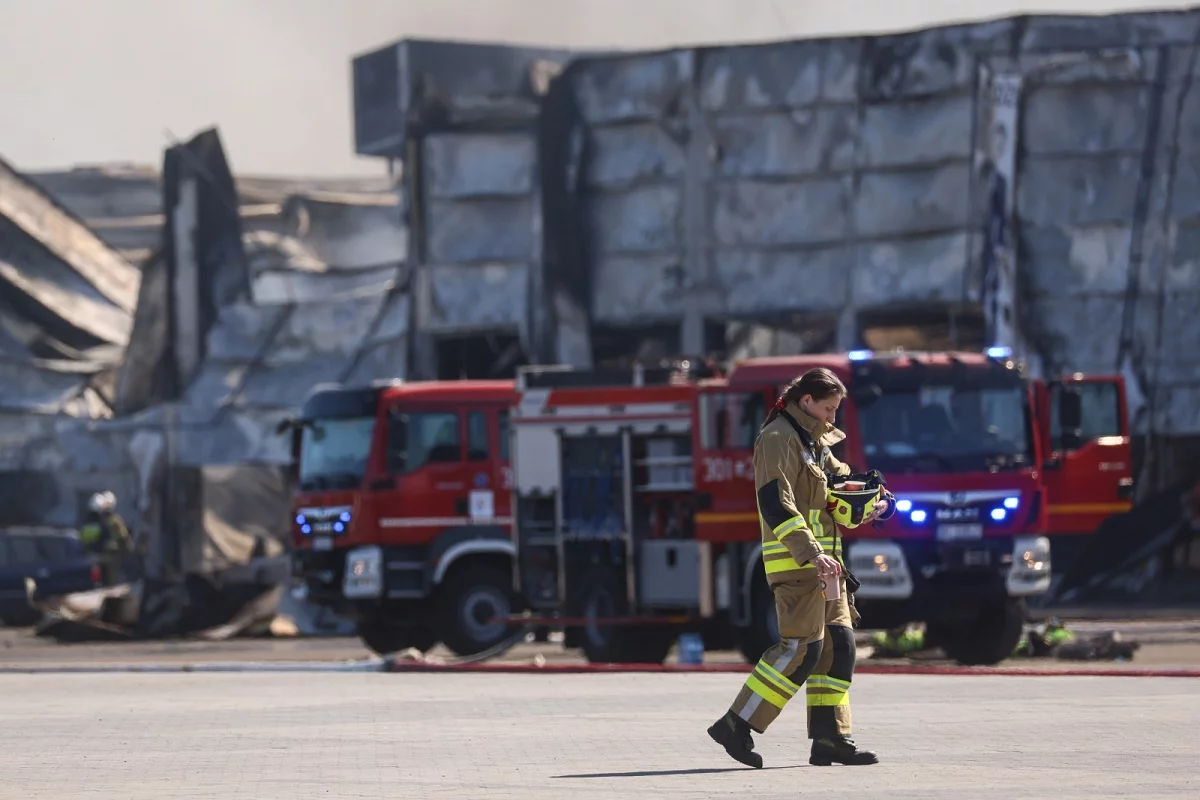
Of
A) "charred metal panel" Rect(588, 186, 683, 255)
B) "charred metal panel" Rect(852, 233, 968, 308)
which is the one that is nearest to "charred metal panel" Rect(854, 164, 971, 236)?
"charred metal panel" Rect(852, 233, 968, 308)

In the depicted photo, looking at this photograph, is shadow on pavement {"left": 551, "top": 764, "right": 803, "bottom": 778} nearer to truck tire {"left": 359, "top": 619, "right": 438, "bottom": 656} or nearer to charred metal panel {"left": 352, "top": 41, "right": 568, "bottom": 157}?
truck tire {"left": 359, "top": 619, "right": 438, "bottom": 656}

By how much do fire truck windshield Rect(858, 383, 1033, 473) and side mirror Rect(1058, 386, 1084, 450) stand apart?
49 centimetres

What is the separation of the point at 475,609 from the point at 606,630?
2.22 metres

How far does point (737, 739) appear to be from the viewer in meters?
8.30

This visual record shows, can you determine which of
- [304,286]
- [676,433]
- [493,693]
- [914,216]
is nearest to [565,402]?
[676,433]

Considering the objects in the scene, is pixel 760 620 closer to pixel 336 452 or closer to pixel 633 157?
pixel 336 452

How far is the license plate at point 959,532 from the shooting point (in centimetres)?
1662

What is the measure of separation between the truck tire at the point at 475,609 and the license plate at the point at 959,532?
5134 mm

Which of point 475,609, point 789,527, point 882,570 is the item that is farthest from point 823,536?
point 475,609

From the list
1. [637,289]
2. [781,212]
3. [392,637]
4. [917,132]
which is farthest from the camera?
[637,289]

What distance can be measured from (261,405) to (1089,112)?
52.7ft

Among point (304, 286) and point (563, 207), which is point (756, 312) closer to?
point (563, 207)

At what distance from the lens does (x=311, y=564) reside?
21.3 m

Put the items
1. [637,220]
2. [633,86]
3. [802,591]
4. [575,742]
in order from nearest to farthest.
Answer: [802,591] → [575,742] → [633,86] → [637,220]
